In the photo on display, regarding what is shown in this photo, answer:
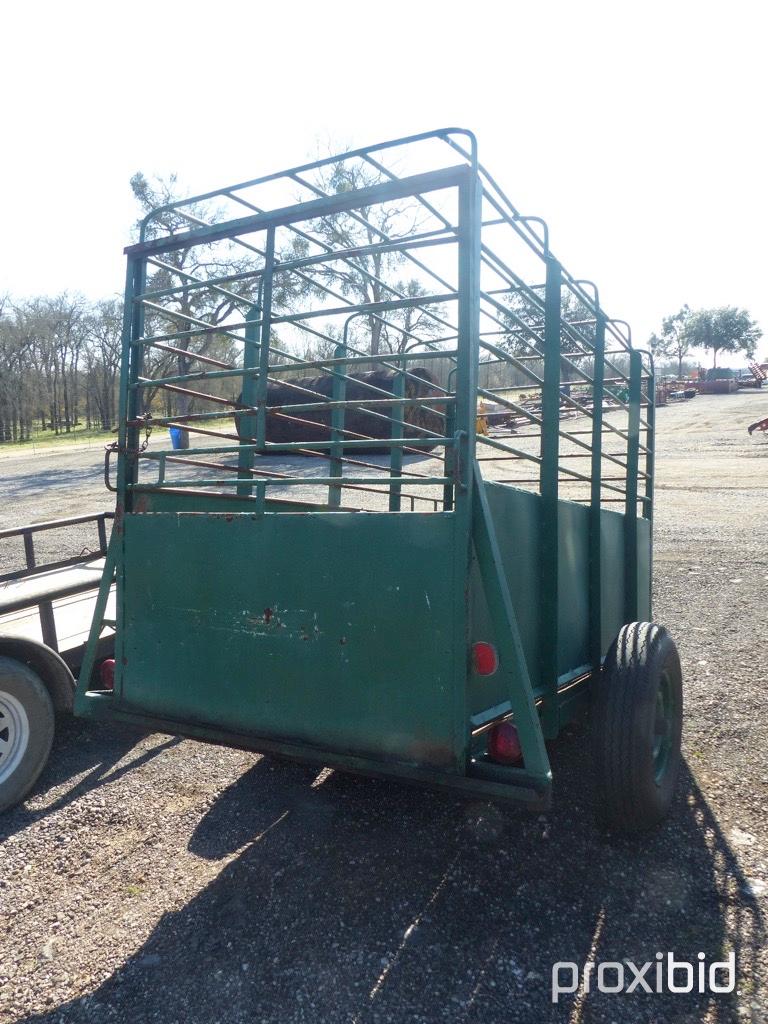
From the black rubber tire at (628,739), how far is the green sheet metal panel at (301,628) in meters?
0.81

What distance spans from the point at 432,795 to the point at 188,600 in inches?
63.5

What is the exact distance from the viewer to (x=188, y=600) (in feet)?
10.3

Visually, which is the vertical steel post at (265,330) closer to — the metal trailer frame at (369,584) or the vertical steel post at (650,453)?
the metal trailer frame at (369,584)

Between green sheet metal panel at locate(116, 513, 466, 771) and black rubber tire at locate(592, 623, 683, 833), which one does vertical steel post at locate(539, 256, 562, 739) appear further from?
green sheet metal panel at locate(116, 513, 466, 771)

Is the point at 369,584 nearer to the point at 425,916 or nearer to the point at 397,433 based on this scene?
the point at 425,916

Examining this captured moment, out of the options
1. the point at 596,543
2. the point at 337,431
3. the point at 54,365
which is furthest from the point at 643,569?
the point at 54,365

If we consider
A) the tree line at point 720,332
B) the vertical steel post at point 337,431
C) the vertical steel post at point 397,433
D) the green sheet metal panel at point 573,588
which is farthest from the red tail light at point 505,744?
the tree line at point 720,332

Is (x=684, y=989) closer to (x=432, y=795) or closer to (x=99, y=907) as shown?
(x=432, y=795)

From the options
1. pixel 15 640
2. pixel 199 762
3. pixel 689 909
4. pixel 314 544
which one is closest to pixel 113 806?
pixel 199 762

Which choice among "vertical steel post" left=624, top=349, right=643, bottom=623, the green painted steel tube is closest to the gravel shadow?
"vertical steel post" left=624, top=349, right=643, bottom=623

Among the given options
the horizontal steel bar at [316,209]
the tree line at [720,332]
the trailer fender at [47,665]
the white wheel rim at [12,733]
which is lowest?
the white wheel rim at [12,733]

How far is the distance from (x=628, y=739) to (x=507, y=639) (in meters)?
0.86

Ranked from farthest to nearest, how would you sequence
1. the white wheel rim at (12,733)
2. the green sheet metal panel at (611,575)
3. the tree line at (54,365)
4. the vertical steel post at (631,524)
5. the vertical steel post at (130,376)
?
the tree line at (54,365)
the vertical steel post at (631,524)
the green sheet metal panel at (611,575)
the white wheel rim at (12,733)
the vertical steel post at (130,376)

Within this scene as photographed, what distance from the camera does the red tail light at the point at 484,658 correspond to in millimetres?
A: 2619
